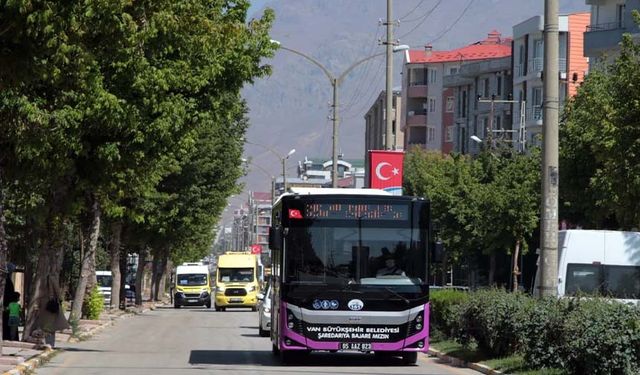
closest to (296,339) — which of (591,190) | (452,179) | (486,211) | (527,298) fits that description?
(527,298)

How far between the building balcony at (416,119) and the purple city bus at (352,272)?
333 ft

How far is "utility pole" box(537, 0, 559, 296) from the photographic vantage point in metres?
21.6

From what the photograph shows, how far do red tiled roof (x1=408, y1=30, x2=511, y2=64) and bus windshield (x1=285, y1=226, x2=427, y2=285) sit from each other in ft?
300

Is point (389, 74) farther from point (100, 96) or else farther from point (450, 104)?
point (450, 104)

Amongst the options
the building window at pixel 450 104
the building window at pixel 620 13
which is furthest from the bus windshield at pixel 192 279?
the building window at pixel 450 104

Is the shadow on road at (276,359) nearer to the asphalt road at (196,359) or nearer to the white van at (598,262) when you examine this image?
the asphalt road at (196,359)

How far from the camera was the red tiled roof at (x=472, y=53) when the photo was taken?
118m

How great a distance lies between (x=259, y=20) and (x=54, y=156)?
20.5ft

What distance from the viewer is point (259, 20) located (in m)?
29.6

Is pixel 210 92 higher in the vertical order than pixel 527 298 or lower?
higher

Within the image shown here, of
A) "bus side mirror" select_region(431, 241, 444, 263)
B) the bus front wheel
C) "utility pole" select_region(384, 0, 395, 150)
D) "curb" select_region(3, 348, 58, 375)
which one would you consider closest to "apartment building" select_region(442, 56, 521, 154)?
"utility pole" select_region(384, 0, 395, 150)

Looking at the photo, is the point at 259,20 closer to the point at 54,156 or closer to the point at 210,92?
the point at 210,92

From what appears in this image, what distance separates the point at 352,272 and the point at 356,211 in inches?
45.2

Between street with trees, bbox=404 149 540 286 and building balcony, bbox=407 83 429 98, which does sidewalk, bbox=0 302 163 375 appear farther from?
building balcony, bbox=407 83 429 98
